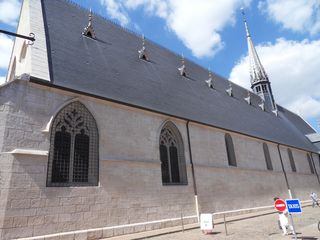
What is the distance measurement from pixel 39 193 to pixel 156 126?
5.33m

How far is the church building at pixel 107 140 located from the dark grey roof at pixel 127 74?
69 mm

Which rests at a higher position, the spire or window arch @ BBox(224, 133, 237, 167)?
the spire

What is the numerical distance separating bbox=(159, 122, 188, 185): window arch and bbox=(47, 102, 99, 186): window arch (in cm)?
334

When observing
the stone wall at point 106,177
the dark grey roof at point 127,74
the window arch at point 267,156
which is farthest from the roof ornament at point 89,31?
the window arch at point 267,156

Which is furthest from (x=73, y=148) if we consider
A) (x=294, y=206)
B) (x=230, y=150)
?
(x=230, y=150)

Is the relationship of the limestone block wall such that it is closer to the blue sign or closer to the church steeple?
the blue sign

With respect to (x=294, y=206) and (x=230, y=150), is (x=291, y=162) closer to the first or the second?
(x=230, y=150)

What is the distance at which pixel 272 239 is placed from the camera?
7121 mm

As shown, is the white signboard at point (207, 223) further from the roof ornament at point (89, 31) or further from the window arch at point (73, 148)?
the roof ornament at point (89, 31)

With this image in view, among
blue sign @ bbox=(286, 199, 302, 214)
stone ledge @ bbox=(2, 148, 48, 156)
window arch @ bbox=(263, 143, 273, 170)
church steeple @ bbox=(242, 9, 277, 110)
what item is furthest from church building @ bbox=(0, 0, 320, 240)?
church steeple @ bbox=(242, 9, 277, 110)

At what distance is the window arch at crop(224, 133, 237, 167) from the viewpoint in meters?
14.8

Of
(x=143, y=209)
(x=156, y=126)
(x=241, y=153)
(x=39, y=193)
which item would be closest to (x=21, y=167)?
(x=39, y=193)

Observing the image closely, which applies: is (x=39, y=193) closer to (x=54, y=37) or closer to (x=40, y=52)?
(x=40, y=52)

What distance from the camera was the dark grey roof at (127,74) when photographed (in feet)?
31.8
